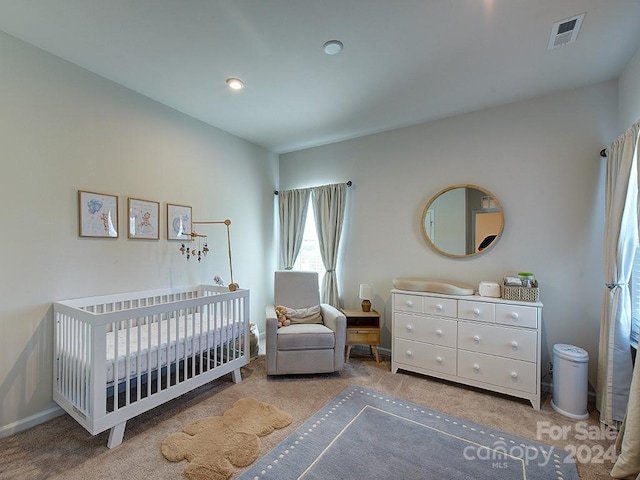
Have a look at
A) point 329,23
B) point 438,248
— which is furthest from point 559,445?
point 329,23

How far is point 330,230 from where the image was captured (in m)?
3.85

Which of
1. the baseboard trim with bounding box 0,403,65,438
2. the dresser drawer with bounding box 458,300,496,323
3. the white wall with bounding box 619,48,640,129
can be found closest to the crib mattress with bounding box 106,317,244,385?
the baseboard trim with bounding box 0,403,65,438

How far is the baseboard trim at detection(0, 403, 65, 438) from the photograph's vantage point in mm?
1959

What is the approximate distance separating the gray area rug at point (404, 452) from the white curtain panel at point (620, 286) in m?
0.67

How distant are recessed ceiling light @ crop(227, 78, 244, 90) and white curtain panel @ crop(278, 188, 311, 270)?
A: 1.73 metres

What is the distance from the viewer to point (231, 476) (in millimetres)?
1633

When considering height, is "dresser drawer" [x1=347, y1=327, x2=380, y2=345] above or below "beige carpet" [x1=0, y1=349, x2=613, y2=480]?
above

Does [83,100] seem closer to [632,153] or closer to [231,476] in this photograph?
[231,476]

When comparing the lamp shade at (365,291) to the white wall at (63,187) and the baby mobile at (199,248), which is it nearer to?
the baby mobile at (199,248)

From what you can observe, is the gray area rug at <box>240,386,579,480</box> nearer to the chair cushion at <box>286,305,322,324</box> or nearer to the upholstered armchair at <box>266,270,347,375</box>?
the upholstered armchair at <box>266,270,347,375</box>

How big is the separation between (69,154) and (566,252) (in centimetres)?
427

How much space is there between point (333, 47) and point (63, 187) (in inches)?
90.8

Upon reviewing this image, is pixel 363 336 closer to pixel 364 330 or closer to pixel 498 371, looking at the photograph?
pixel 364 330

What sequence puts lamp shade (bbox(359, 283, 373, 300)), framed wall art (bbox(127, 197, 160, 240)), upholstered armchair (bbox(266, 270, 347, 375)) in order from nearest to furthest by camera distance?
framed wall art (bbox(127, 197, 160, 240)), upholstered armchair (bbox(266, 270, 347, 375)), lamp shade (bbox(359, 283, 373, 300))
